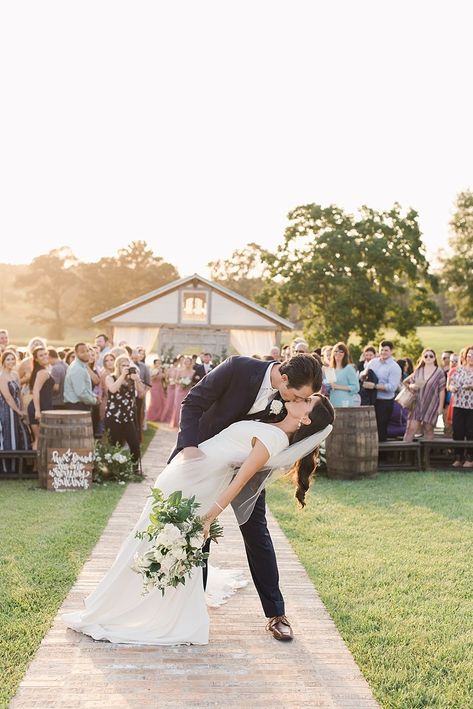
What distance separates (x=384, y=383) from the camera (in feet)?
42.2

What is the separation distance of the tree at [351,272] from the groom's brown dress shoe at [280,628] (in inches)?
1371

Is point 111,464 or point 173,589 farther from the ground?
point 173,589

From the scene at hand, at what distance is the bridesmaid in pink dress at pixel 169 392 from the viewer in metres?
19.9

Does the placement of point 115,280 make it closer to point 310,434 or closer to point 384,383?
point 384,383

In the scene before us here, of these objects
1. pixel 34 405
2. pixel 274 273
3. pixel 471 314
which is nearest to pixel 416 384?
pixel 34 405

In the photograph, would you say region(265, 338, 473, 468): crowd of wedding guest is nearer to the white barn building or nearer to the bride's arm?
the bride's arm

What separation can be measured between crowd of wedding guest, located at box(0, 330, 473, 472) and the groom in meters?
4.79

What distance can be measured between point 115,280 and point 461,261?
3109 centimetres

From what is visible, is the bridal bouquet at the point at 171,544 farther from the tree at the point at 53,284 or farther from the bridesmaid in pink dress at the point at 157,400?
the tree at the point at 53,284

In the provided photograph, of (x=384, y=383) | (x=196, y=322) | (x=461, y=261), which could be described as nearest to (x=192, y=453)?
(x=384, y=383)

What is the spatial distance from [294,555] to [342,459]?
4.12 m

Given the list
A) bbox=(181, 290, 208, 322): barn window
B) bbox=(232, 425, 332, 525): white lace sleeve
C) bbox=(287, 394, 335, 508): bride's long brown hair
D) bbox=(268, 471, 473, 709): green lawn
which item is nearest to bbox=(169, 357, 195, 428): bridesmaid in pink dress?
bbox=(268, 471, 473, 709): green lawn

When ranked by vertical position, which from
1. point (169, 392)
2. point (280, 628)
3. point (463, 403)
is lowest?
point (280, 628)

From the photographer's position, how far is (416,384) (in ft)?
43.2
